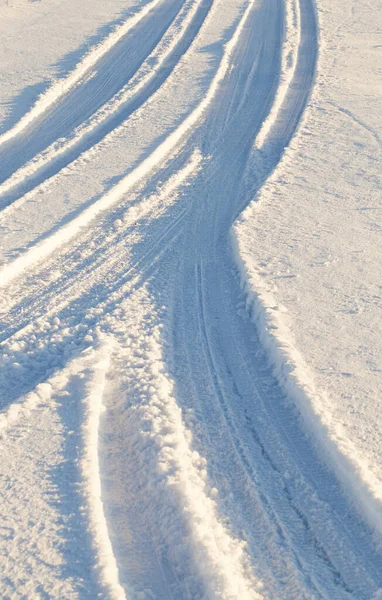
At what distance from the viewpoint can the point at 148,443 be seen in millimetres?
4223

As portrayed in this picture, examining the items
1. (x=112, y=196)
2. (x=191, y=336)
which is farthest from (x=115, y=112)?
(x=191, y=336)

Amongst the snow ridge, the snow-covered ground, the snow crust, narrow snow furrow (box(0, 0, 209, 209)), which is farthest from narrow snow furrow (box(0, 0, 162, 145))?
the snow ridge

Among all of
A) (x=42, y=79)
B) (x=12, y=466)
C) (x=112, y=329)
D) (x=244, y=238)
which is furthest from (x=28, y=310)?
(x=42, y=79)

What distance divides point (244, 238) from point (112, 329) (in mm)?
1927

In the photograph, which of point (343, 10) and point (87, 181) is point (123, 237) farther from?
point (343, 10)

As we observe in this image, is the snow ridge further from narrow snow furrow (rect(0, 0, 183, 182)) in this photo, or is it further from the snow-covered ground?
narrow snow furrow (rect(0, 0, 183, 182))

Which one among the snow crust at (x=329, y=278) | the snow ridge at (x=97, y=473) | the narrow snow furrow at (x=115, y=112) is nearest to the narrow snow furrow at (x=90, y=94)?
the narrow snow furrow at (x=115, y=112)

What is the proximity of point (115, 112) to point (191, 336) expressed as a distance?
5.50 meters

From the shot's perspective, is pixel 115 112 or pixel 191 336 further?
pixel 115 112

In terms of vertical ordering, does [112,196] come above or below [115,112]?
below

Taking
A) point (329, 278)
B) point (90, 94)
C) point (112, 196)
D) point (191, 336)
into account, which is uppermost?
point (90, 94)

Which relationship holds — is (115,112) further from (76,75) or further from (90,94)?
(76,75)

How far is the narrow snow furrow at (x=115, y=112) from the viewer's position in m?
7.94

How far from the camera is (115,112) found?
9812 mm
